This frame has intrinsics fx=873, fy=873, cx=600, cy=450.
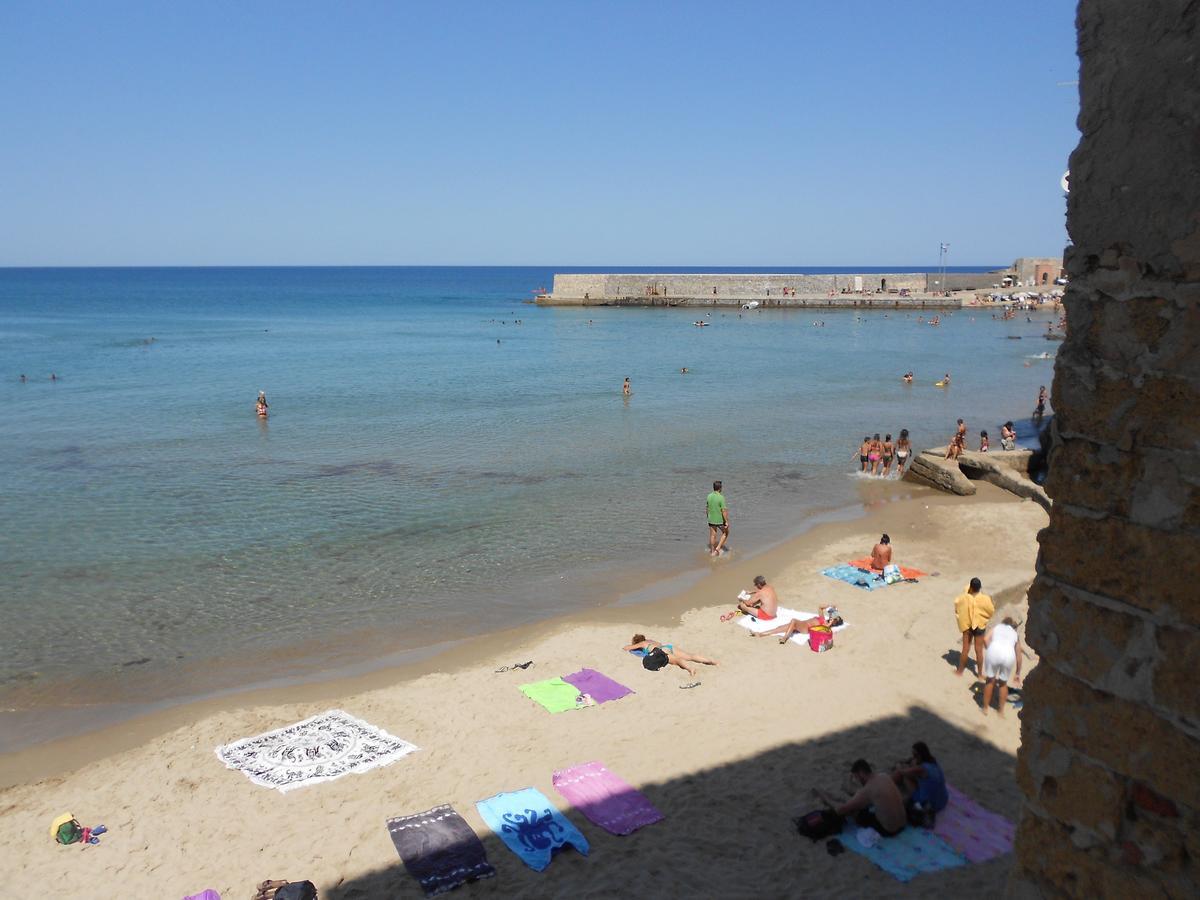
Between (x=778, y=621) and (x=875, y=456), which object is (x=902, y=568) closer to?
(x=778, y=621)

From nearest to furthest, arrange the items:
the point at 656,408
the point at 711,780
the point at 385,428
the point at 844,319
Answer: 1. the point at 711,780
2. the point at 385,428
3. the point at 656,408
4. the point at 844,319

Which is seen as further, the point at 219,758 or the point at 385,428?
the point at 385,428

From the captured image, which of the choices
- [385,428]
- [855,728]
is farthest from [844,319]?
[855,728]

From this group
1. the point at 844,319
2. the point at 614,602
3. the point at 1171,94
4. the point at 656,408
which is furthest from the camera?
the point at 844,319

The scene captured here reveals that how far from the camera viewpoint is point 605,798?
7.87 meters

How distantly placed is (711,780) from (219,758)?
201 inches

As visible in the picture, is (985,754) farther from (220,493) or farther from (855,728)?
(220,493)

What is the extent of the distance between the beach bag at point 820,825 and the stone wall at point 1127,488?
4.50 m

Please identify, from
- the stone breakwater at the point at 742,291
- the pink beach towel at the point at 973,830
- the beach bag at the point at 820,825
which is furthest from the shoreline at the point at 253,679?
the stone breakwater at the point at 742,291

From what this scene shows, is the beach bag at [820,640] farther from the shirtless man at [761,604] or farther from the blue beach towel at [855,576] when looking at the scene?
the blue beach towel at [855,576]

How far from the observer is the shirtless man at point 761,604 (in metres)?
12.2

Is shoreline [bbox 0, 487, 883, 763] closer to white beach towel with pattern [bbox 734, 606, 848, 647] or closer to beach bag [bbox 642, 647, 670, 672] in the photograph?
white beach towel with pattern [bbox 734, 606, 848, 647]

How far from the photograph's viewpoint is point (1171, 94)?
259 cm

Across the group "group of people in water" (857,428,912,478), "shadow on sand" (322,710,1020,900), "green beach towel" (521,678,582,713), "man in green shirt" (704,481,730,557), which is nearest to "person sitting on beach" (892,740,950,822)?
"shadow on sand" (322,710,1020,900)
